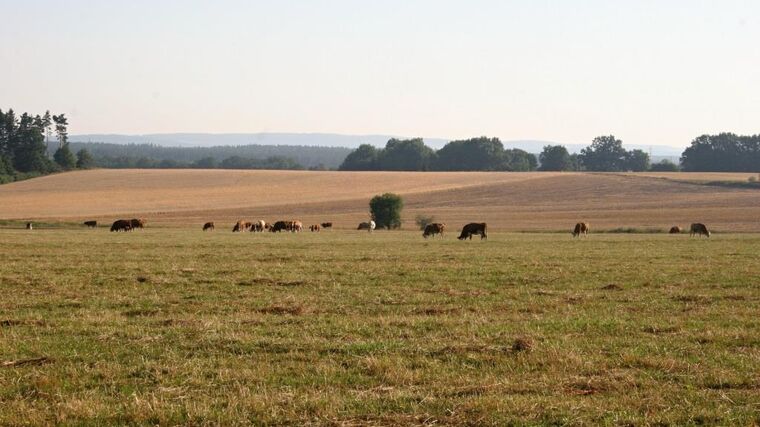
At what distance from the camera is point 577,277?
22047 mm

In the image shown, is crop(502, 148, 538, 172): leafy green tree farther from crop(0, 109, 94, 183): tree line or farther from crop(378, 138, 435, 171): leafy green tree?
crop(0, 109, 94, 183): tree line

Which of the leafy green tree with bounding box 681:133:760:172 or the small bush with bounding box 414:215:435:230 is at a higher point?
the leafy green tree with bounding box 681:133:760:172

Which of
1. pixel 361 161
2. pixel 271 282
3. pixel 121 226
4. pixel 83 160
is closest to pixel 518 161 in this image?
pixel 361 161

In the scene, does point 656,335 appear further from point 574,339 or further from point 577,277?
point 577,277

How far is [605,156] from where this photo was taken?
186 m

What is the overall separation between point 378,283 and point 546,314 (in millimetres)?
5917

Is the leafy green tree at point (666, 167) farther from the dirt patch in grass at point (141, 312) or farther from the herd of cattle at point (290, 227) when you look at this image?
the dirt patch in grass at point (141, 312)

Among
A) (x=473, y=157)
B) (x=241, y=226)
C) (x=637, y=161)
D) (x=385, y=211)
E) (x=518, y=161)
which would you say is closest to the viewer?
(x=241, y=226)

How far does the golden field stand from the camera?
83500 millimetres

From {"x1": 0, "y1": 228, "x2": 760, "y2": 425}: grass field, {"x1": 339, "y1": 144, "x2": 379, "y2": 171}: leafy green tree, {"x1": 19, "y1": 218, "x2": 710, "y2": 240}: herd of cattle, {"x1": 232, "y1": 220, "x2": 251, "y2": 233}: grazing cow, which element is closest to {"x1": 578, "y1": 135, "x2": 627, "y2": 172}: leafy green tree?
{"x1": 339, "y1": 144, "x2": 379, "y2": 171}: leafy green tree

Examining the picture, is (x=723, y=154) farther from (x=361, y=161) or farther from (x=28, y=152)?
(x=28, y=152)

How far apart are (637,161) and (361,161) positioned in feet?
189

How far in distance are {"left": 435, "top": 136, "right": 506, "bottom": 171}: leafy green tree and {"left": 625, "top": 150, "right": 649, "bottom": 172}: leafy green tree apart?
2711cm

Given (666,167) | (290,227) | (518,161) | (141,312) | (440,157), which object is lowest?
(290,227)
